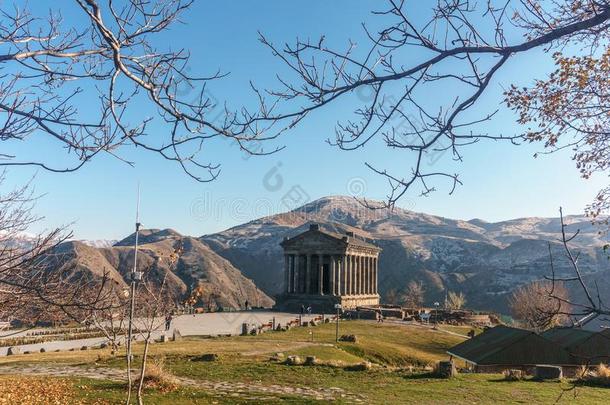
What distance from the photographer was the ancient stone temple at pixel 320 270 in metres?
60.4

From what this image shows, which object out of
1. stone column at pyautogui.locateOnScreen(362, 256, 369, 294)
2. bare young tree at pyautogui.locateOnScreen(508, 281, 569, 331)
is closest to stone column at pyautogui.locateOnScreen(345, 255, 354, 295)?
stone column at pyautogui.locateOnScreen(362, 256, 369, 294)

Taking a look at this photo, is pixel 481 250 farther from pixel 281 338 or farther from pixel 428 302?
pixel 281 338

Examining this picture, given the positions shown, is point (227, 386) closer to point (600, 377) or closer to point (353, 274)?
point (600, 377)

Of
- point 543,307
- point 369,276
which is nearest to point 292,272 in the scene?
point 369,276

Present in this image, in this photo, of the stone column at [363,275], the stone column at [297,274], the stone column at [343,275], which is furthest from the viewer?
the stone column at [363,275]

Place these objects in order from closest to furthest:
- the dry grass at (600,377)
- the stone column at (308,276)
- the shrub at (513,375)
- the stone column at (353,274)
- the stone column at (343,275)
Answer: the dry grass at (600,377), the shrub at (513,375), the stone column at (343,275), the stone column at (308,276), the stone column at (353,274)

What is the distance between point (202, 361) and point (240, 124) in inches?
693

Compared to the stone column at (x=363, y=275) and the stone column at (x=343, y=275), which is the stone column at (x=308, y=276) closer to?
the stone column at (x=343, y=275)

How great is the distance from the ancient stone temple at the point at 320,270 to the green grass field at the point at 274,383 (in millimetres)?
32643

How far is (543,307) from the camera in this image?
10.4m

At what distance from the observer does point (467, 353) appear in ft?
66.6

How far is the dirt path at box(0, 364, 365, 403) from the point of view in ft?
47.6

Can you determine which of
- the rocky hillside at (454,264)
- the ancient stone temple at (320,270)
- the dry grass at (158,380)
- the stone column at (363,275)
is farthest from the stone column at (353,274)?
the rocky hillside at (454,264)

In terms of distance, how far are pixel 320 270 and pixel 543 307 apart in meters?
52.4
